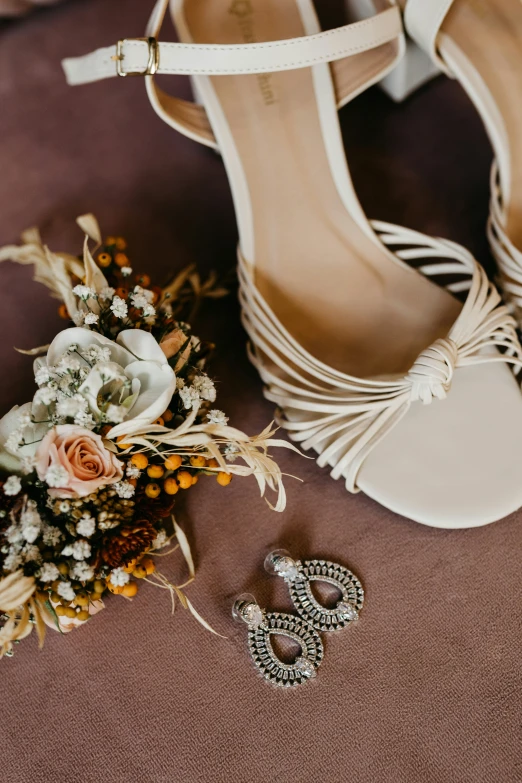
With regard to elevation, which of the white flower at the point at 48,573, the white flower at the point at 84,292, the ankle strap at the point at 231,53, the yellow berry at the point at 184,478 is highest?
the ankle strap at the point at 231,53

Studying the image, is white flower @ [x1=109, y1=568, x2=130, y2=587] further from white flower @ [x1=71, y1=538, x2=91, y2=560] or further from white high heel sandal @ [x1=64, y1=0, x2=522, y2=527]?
white high heel sandal @ [x1=64, y1=0, x2=522, y2=527]

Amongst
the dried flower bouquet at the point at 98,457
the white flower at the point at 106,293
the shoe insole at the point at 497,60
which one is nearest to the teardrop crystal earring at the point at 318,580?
the dried flower bouquet at the point at 98,457

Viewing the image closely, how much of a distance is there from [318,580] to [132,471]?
26 cm

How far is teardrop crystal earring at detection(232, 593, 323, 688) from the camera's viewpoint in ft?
2.32

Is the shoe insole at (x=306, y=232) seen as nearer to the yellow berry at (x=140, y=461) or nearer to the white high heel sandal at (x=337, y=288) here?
the white high heel sandal at (x=337, y=288)

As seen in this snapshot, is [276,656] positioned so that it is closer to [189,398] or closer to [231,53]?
[189,398]

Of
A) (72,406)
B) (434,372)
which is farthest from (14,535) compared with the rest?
(434,372)

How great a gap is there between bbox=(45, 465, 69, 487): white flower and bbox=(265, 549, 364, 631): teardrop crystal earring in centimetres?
28

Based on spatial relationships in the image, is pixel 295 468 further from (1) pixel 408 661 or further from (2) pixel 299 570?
(1) pixel 408 661

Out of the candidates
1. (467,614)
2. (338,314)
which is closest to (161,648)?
(467,614)

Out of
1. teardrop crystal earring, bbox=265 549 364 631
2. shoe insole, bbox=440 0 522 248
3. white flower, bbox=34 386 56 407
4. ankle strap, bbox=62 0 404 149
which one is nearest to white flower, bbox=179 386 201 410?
white flower, bbox=34 386 56 407

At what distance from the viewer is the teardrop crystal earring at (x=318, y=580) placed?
0.73 meters

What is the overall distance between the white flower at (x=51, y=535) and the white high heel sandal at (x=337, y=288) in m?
0.29

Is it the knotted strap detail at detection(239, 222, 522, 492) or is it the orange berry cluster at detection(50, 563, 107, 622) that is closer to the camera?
the orange berry cluster at detection(50, 563, 107, 622)
